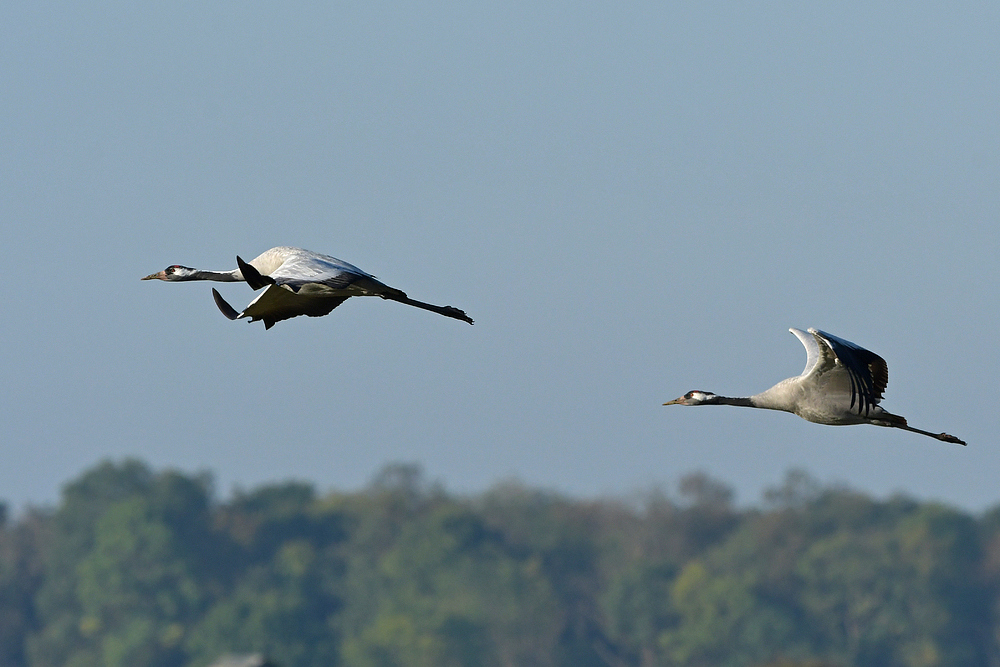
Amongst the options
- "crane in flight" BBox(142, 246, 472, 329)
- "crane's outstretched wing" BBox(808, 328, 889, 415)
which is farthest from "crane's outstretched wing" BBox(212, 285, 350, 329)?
"crane's outstretched wing" BBox(808, 328, 889, 415)

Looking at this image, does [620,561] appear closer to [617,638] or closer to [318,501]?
[617,638]

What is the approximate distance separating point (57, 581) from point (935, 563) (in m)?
95.1

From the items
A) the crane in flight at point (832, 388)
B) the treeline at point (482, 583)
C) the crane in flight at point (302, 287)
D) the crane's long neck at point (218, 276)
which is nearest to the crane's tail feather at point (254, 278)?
the crane in flight at point (302, 287)

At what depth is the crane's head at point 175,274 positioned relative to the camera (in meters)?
27.5

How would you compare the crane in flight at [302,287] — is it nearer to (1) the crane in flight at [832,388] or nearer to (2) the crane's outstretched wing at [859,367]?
(1) the crane in flight at [832,388]

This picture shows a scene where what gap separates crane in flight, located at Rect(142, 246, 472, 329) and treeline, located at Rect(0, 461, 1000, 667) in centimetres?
14053

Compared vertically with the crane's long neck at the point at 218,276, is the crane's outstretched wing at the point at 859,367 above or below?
below

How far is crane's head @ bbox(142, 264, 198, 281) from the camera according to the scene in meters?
27.5

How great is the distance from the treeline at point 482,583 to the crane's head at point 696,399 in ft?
463

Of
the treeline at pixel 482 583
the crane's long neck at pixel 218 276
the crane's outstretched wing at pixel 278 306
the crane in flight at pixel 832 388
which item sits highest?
the treeline at pixel 482 583

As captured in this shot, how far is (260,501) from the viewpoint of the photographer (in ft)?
648

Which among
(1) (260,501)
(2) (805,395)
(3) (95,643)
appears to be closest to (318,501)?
(1) (260,501)

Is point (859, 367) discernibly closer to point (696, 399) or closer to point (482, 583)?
point (696, 399)

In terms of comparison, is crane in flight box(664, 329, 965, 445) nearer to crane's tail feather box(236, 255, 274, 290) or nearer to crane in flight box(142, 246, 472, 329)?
crane in flight box(142, 246, 472, 329)
